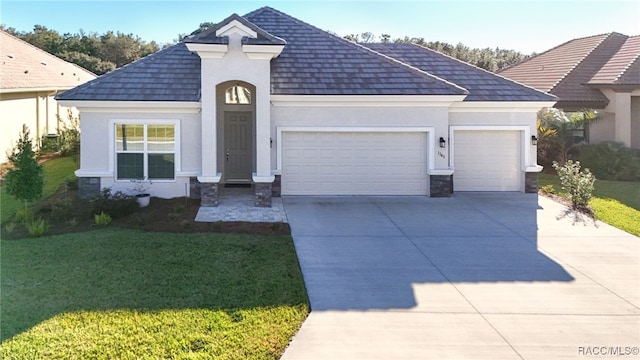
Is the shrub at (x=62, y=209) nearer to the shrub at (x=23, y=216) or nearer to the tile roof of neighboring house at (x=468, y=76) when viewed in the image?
the shrub at (x=23, y=216)

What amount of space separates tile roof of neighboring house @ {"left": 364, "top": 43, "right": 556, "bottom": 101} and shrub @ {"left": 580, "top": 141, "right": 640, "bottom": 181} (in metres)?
5.93

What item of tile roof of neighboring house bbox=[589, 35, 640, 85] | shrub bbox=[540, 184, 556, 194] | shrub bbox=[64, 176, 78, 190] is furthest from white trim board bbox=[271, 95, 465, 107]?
tile roof of neighboring house bbox=[589, 35, 640, 85]

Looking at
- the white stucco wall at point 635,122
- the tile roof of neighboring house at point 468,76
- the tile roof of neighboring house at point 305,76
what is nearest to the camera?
the tile roof of neighboring house at point 305,76

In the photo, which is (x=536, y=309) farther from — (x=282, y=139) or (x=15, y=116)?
(x=15, y=116)

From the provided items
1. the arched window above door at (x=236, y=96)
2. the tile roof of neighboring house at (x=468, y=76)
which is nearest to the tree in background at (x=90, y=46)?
the arched window above door at (x=236, y=96)

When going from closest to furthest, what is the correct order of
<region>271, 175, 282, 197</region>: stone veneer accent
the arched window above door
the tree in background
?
<region>271, 175, 282, 197</region>: stone veneer accent → the arched window above door → the tree in background

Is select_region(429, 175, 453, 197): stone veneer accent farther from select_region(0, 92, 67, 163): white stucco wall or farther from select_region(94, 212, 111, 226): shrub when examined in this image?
select_region(0, 92, 67, 163): white stucco wall

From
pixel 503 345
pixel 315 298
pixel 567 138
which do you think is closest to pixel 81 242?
pixel 315 298

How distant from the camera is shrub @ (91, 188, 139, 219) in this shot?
12.0 m

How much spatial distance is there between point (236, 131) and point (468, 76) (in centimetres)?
778

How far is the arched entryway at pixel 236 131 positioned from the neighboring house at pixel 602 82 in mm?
12300

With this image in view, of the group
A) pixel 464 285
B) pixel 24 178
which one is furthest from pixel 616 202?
pixel 24 178

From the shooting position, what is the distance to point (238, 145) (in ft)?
53.7

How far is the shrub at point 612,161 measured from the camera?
64.1 ft
